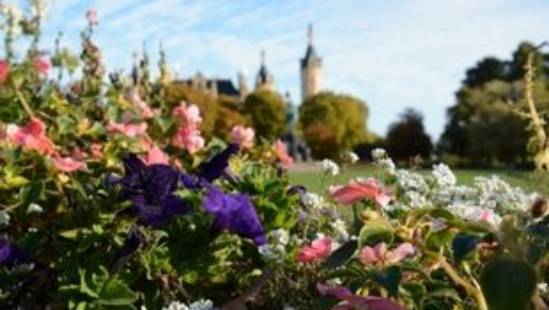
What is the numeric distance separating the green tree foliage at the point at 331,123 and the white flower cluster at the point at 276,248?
228 ft

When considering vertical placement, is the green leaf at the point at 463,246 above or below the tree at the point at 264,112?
above

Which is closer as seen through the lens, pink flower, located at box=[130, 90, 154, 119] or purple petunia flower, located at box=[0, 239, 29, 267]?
purple petunia flower, located at box=[0, 239, 29, 267]

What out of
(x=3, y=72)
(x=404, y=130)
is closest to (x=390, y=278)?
(x=3, y=72)

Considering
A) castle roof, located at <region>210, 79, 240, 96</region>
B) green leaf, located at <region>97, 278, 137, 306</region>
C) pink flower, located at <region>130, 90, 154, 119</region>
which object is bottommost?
castle roof, located at <region>210, 79, 240, 96</region>

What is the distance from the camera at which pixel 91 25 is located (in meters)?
6.02

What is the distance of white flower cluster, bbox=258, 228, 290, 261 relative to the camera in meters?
1.93

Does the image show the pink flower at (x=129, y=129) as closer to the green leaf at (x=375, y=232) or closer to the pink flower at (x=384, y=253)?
the pink flower at (x=384, y=253)

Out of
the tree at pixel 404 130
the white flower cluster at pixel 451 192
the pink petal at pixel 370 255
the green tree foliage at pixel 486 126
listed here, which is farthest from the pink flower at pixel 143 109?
the tree at pixel 404 130

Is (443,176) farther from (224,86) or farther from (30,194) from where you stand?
(224,86)

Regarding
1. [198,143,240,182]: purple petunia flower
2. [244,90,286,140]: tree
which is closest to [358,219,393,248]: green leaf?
[198,143,240,182]: purple petunia flower

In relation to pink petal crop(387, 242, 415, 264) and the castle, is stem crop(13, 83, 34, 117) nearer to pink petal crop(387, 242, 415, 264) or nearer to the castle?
pink petal crop(387, 242, 415, 264)

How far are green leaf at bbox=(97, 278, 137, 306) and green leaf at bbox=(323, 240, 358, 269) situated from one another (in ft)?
1.86

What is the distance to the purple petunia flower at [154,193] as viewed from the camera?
2055 millimetres

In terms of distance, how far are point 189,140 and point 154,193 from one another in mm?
1213
